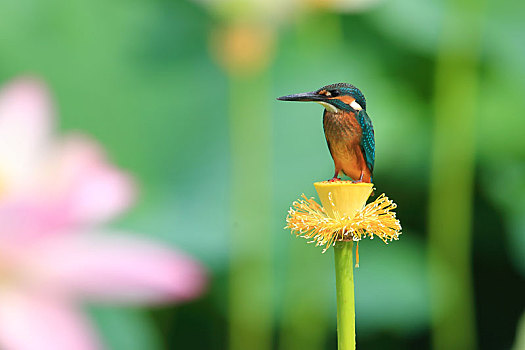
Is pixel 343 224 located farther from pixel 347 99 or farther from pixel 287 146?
pixel 287 146

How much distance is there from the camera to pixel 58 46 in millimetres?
469

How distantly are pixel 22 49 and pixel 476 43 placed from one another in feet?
1.10

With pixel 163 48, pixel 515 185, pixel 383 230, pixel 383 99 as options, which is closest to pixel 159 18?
pixel 163 48

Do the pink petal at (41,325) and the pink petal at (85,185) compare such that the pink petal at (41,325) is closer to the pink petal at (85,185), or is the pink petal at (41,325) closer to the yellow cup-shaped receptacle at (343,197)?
the pink petal at (85,185)

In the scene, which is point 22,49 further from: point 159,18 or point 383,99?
point 383,99

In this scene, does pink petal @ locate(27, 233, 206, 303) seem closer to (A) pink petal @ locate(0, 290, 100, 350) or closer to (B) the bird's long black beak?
(A) pink petal @ locate(0, 290, 100, 350)

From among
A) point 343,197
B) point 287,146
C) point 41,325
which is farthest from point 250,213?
point 343,197

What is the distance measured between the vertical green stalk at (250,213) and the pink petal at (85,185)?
0.22 ft

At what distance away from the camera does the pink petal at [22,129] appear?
339 millimetres

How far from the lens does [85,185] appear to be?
275mm

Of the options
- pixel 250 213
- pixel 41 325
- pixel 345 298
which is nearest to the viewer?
pixel 345 298

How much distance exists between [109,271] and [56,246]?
5 cm

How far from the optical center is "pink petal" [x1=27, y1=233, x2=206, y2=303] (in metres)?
0.25

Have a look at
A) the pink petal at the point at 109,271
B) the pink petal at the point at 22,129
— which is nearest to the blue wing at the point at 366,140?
the pink petal at the point at 109,271
